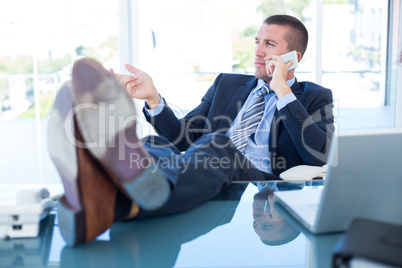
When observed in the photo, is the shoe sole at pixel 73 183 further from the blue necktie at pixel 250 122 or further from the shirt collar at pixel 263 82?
the shirt collar at pixel 263 82

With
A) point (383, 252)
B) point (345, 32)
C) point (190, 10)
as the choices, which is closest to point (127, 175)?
point (383, 252)

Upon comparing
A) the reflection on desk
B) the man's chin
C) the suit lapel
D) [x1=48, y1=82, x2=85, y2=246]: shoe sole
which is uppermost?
the man's chin

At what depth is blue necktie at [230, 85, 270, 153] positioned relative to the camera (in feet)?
7.73

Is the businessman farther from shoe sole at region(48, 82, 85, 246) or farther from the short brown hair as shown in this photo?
the short brown hair

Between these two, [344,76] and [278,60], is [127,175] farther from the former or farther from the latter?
[344,76]

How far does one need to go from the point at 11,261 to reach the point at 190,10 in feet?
12.2

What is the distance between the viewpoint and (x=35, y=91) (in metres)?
4.46

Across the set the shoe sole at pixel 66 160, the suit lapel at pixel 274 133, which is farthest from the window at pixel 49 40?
the shoe sole at pixel 66 160

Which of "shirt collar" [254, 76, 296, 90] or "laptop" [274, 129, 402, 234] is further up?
"shirt collar" [254, 76, 296, 90]

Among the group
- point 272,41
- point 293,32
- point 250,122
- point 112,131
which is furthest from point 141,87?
point 112,131

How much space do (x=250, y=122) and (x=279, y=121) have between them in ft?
0.53

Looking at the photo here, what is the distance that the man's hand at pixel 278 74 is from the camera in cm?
225

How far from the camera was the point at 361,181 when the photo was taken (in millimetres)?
999

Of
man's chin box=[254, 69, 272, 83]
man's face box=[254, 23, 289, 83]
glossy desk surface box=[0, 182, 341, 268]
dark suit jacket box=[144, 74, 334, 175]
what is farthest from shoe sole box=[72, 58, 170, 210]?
man's face box=[254, 23, 289, 83]
